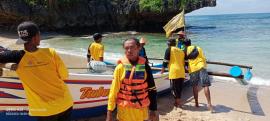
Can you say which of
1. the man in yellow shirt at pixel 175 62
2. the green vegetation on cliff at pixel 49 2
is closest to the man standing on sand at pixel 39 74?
the man in yellow shirt at pixel 175 62

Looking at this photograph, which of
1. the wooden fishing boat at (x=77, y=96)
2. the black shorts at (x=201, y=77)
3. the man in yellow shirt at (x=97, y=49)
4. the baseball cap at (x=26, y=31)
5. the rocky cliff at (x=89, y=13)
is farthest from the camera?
the rocky cliff at (x=89, y=13)

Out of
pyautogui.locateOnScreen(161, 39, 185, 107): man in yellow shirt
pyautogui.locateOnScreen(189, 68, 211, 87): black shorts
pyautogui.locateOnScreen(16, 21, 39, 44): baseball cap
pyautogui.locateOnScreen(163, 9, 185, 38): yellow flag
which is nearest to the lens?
pyautogui.locateOnScreen(16, 21, 39, 44): baseball cap

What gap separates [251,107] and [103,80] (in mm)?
3569

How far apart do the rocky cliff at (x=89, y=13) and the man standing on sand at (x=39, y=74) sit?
92.7 ft

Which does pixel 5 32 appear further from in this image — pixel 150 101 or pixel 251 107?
pixel 150 101

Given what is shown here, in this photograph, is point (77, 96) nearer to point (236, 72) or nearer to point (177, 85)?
point (177, 85)

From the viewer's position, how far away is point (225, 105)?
8148 mm

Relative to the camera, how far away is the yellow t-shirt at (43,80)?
357cm

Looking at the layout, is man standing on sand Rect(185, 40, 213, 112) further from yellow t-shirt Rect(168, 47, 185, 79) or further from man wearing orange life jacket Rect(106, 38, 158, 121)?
man wearing orange life jacket Rect(106, 38, 158, 121)

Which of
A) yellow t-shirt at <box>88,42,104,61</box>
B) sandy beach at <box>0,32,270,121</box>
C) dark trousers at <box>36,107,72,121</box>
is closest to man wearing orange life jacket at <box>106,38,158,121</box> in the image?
dark trousers at <box>36,107,72,121</box>

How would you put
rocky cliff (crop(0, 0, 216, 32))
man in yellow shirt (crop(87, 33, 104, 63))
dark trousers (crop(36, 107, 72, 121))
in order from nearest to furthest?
dark trousers (crop(36, 107, 72, 121)) < man in yellow shirt (crop(87, 33, 104, 63)) < rocky cliff (crop(0, 0, 216, 32))

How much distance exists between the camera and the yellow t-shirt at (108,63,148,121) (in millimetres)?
3812

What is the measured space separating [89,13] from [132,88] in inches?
1230

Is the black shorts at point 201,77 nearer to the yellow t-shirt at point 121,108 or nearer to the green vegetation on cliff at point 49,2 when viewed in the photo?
the yellow t-shirt at point 121,108
